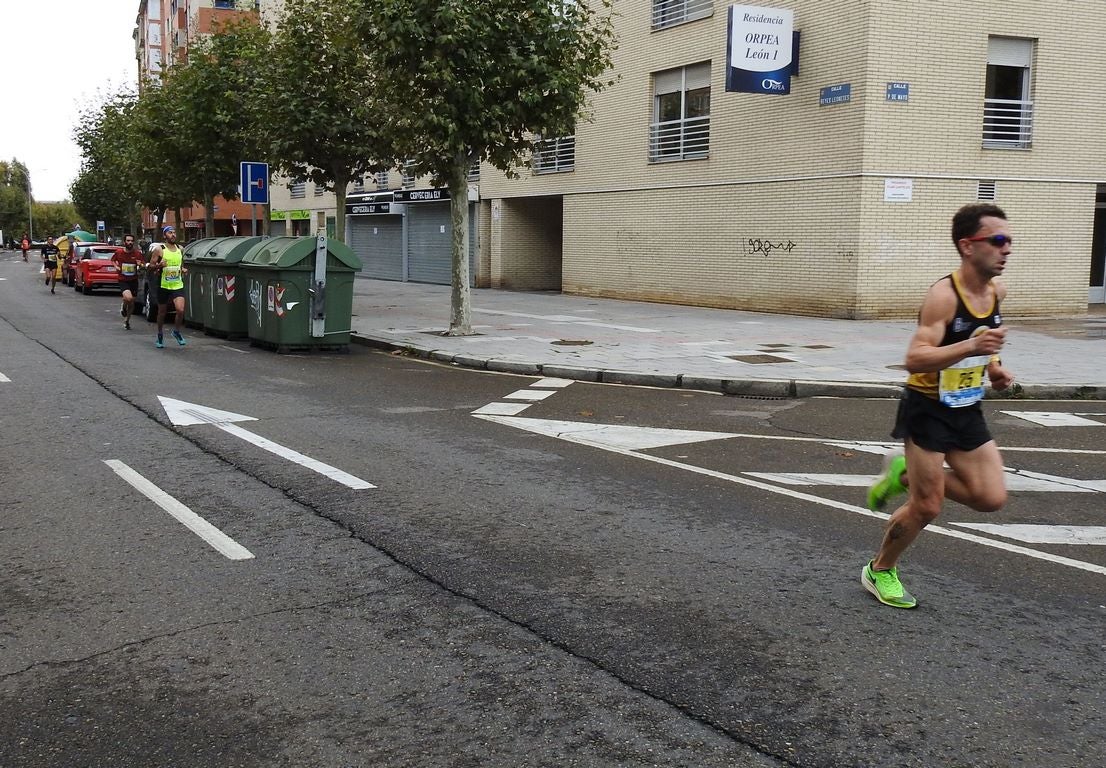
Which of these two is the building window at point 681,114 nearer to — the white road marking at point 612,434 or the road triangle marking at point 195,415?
the white road marking at point 612,434

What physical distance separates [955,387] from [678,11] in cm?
2199

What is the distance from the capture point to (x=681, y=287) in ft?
80.8

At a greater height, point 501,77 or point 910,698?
point 501,77

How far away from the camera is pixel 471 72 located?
16203mm

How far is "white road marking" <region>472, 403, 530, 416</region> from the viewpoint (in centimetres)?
1023

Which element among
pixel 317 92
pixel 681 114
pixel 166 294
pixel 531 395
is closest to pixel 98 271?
pixel 317 92

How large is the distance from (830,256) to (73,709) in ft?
61.2

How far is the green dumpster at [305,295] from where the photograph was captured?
1570cm

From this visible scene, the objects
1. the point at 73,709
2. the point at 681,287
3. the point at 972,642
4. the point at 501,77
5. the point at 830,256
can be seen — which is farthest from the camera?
the point at 681,287

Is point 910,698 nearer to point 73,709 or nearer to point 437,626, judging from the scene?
point 437,626

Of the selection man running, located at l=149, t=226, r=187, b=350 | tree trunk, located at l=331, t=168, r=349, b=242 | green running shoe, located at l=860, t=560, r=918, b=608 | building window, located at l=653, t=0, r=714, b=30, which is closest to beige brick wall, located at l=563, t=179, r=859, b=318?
building window, located at l=653, t=0, r=714, b=30

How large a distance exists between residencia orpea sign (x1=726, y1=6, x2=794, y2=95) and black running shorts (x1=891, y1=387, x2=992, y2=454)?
16.7 meters

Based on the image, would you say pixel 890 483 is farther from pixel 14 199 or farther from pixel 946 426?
pixel 14 199

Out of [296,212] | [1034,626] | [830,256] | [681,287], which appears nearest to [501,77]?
[830,256]
